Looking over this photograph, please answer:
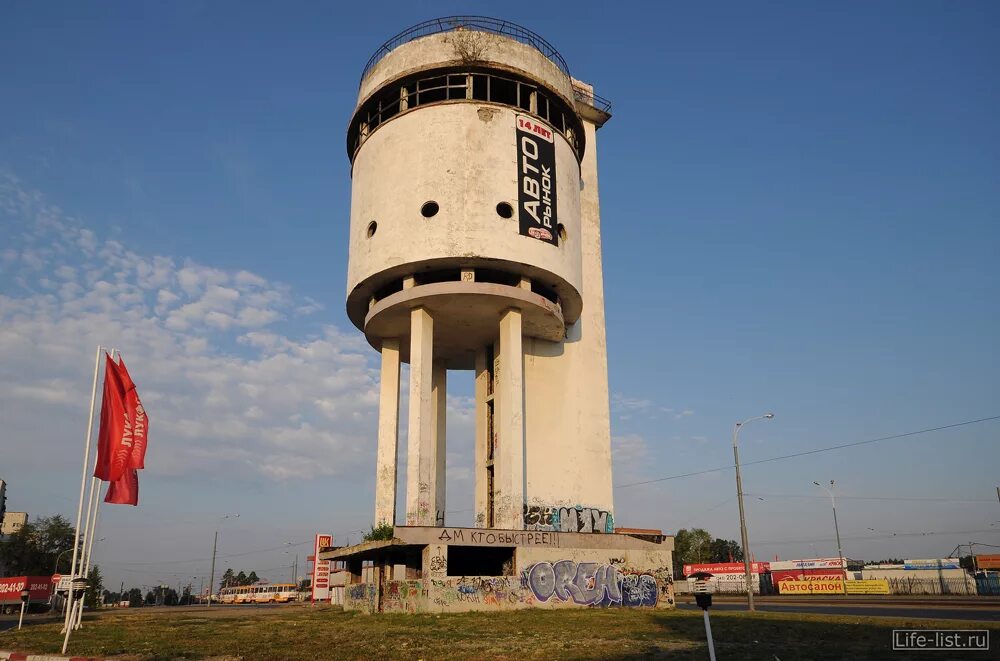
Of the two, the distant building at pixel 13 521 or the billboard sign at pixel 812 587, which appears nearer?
the billboard sign at pixel 812 587

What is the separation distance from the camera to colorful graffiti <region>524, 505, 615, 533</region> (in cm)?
3778

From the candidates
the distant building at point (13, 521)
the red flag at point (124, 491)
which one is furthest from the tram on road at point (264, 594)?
the red flag at point (124, 491)

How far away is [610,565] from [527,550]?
192 inches

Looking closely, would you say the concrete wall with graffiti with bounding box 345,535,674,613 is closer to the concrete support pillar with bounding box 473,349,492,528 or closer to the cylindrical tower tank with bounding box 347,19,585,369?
the concrete support pillar with bounding box 473,349,492,528

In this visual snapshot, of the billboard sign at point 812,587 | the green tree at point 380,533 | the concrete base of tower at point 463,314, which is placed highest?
the concrete base of tower at point 463,314

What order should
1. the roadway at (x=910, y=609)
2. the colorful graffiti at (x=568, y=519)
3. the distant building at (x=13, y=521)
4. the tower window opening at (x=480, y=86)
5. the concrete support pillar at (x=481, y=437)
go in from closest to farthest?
the roadway at (x=910, y=609) → the tower window opening at (x=480, y=86) → the colorful graffiti at (x=568, y=519) → the concrete support pillar at (x=481, y=437) → the distant building at (x=13, y=521)

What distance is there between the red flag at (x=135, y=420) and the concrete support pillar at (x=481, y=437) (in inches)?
801

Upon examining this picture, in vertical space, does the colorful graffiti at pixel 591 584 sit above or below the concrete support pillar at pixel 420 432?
below

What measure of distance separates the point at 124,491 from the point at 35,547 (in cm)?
7862

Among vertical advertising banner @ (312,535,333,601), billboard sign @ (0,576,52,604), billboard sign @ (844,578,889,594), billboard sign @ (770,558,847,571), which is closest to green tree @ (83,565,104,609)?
billboard sign @ (0,576,52,604)

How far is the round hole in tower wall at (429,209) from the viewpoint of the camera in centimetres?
3469

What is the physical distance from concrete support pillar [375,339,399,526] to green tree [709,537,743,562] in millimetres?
101941

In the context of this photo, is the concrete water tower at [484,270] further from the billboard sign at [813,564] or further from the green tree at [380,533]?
the billboard sign at [813,564]

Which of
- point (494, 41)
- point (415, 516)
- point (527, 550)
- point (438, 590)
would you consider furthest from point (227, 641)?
point (494, 41)
